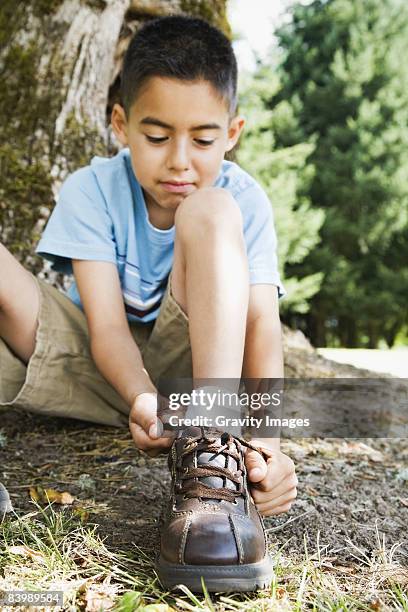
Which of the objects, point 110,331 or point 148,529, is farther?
point 110,331

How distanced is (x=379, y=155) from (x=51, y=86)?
40.0 feet

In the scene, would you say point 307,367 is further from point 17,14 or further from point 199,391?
point 17,14

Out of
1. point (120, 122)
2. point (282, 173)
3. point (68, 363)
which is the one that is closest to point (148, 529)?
point (68, 363)

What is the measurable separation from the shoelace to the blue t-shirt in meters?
0.70

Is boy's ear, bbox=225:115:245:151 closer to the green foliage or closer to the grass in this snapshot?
the grass

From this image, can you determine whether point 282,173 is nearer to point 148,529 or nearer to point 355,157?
point 355,157

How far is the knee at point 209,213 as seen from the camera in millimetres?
1568

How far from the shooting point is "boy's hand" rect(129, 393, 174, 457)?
1.41 meters

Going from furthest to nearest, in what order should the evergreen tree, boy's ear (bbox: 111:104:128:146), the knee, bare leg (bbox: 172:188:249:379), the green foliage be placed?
the green foliage
the evergreen tree
boy's ear (bbox: 111:104:128:146)
the knee
bare leg (bbox: 172:188:249:379)

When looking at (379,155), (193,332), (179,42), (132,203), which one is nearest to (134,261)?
(132,203)

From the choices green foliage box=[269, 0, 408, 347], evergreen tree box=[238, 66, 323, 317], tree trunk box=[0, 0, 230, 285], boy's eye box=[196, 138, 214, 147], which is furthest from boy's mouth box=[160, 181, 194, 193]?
green foliage box=[269, 0, 408, 347]

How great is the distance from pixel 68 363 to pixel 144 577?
91cm

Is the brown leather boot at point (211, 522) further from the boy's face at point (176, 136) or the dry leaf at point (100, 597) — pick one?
the boy's face at point (176, 136)

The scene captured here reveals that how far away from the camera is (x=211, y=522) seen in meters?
1.18
